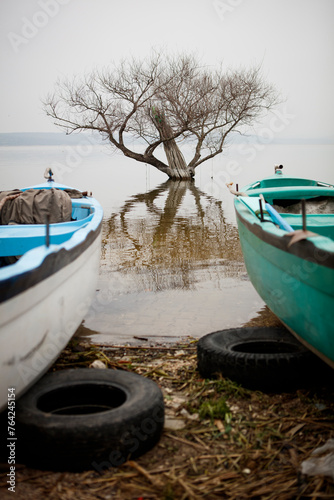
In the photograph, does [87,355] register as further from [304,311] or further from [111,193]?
[111,193]

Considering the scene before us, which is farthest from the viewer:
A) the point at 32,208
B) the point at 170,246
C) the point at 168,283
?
the point at 170,246

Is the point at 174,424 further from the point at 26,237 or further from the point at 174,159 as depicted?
the point at 174,159

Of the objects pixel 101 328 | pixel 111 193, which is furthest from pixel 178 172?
pixel 101 328

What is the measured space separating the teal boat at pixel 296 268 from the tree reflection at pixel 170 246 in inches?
67.9

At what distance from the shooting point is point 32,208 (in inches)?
229

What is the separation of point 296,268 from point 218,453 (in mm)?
1416

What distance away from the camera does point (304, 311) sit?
11.3 feet

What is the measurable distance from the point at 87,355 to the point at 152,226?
23.6 feet

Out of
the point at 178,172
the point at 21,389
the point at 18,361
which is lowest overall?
the point at 21,389

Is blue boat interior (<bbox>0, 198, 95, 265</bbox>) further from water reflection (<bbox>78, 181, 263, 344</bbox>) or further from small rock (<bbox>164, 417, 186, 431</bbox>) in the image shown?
small rock (<bbox>164, 417, 186, 431</bbox>)

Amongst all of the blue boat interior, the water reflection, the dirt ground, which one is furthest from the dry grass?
the blue boat interior

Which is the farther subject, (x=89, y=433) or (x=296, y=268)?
(x=296, y=268)

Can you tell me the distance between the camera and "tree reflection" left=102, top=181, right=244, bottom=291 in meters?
7.10

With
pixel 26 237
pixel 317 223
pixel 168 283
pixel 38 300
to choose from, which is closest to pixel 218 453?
pixel 38 300
